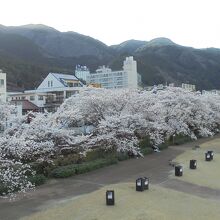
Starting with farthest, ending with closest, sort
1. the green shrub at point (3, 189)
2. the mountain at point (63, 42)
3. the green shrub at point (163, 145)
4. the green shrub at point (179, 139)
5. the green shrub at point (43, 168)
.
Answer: the mountain at point (63, 42) → the green shrub at point (179, 139) → the green shrub at point (163, 145) → the green shrub at point (43, 168) → the green shrub at point (3, 189)

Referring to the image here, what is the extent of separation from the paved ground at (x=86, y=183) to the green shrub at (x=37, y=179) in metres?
0.25

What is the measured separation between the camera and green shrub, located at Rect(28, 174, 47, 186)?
16484 mm

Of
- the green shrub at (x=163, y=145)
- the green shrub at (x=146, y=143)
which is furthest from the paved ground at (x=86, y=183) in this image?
the green shrub at (x=163, y=145)

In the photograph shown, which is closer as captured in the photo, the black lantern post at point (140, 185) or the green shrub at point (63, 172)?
the black lantern post at point (140, 185)

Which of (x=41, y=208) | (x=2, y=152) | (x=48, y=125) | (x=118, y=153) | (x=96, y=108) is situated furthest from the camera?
(x=96, y=108)

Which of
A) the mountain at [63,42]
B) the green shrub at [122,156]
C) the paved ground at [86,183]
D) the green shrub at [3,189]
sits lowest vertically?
the paved ground at [86,183]

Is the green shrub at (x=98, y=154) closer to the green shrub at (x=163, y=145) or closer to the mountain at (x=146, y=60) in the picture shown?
the green shrub at (x=163, y=145)

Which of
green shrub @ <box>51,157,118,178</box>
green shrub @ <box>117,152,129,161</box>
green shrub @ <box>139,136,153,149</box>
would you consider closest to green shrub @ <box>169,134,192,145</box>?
green shrub @ <box>139,136,153,149</box>

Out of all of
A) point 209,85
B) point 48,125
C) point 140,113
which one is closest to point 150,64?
point 209,85

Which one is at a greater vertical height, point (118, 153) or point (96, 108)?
point (96, 108)

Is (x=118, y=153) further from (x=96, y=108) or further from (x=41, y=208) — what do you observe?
(x=41, y=208)

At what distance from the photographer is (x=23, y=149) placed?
48.6 feet

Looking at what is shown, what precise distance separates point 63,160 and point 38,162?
6.95ft

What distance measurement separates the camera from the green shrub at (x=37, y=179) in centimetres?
1648
